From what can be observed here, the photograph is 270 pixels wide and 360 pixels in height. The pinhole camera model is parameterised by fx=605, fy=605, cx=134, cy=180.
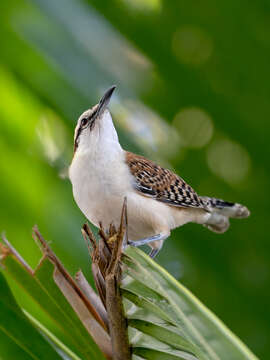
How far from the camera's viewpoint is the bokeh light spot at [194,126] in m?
1.73

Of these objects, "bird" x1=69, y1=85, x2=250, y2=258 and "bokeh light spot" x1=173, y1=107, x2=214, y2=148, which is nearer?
"bokeh light spot" x1=173, y1=107, x2=214, y2=148

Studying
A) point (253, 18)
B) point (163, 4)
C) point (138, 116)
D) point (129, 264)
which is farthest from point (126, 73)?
point (129, 264)

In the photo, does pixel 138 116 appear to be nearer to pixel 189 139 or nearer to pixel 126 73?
pixel 126 73

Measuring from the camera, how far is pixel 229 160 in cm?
169

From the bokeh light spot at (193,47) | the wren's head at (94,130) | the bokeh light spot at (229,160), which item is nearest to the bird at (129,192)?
the wren's head at (94,130)

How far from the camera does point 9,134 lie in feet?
6.81

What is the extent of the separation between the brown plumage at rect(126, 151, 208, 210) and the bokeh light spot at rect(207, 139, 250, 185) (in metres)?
0.52

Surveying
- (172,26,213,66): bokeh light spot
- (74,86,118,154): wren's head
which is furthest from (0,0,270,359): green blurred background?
(74,86,118,154): wren's head

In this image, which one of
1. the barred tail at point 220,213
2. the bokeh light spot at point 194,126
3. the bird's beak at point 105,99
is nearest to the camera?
the bokeh light spot at point 194,126

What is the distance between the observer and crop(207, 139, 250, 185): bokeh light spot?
1691mm

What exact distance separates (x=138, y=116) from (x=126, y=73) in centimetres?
19

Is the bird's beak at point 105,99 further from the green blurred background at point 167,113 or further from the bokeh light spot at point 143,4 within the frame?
the bokeh light spot at point 143,4

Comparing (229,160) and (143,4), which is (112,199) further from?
(143,4)

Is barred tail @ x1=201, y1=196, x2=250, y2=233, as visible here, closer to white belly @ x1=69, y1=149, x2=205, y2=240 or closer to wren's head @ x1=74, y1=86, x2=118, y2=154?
white belly @ x1=69, y1=149, x2=205, y2=240
